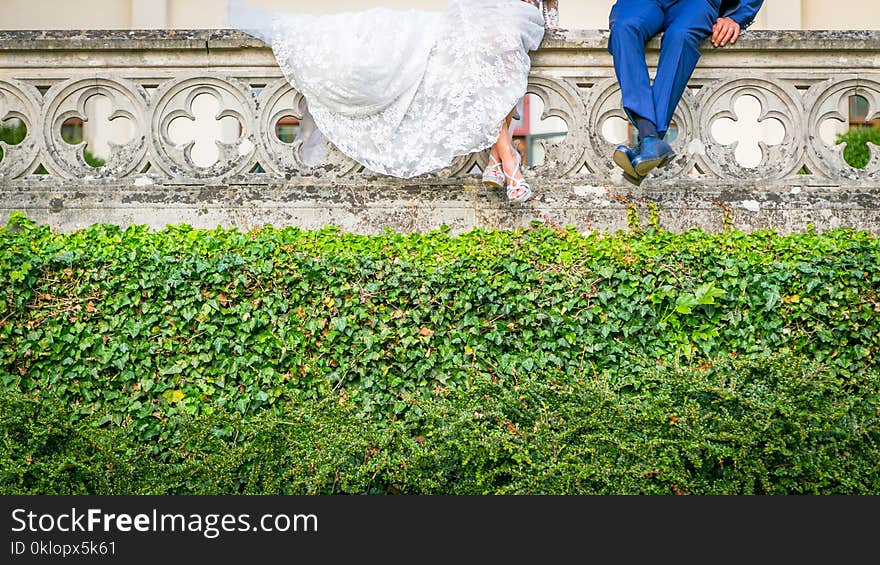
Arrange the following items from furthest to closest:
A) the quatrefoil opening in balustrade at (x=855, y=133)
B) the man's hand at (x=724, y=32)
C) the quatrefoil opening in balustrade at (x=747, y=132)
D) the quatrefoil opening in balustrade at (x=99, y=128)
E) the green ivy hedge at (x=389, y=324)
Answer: the quatrefoil opening in balustrade at (x=747, y=132), the quatrefoil opening in balustrade at (x=99, y=128), the quatrefoil opening in balustrade at (x=855, y=133), the man's hand at (x=724, y=32), the green ivy hedge at (x=389, y=324)

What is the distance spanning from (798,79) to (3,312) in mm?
3701

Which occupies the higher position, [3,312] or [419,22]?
[419,22]

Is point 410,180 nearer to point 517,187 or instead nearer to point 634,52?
point 517,187

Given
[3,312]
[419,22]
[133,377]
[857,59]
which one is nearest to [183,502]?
[133,377]

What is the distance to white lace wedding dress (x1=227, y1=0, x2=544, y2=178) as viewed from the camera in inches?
153

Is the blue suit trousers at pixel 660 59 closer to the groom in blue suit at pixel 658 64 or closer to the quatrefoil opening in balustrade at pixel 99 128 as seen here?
the groom in blue suit at pixel 658 64

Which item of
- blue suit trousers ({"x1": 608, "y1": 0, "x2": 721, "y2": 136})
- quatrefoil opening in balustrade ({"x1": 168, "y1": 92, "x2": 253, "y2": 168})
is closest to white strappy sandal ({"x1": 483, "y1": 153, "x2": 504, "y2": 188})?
blue suit trousers ({"x1": 608, "y1": 0, "x2": 721, "y2": 136})

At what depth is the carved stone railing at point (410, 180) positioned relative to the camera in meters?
4.09

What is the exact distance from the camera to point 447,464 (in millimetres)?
3211

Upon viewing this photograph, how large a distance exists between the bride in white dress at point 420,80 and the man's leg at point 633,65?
1.33ft

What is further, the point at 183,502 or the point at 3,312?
the point at 3,312

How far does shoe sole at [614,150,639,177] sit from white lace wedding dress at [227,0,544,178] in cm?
52

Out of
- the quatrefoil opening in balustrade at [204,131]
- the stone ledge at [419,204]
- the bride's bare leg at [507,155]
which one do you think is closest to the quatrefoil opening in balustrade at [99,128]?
the quatrefoil opening in balustrade at [204,131]

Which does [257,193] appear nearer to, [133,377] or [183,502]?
[133,377]
